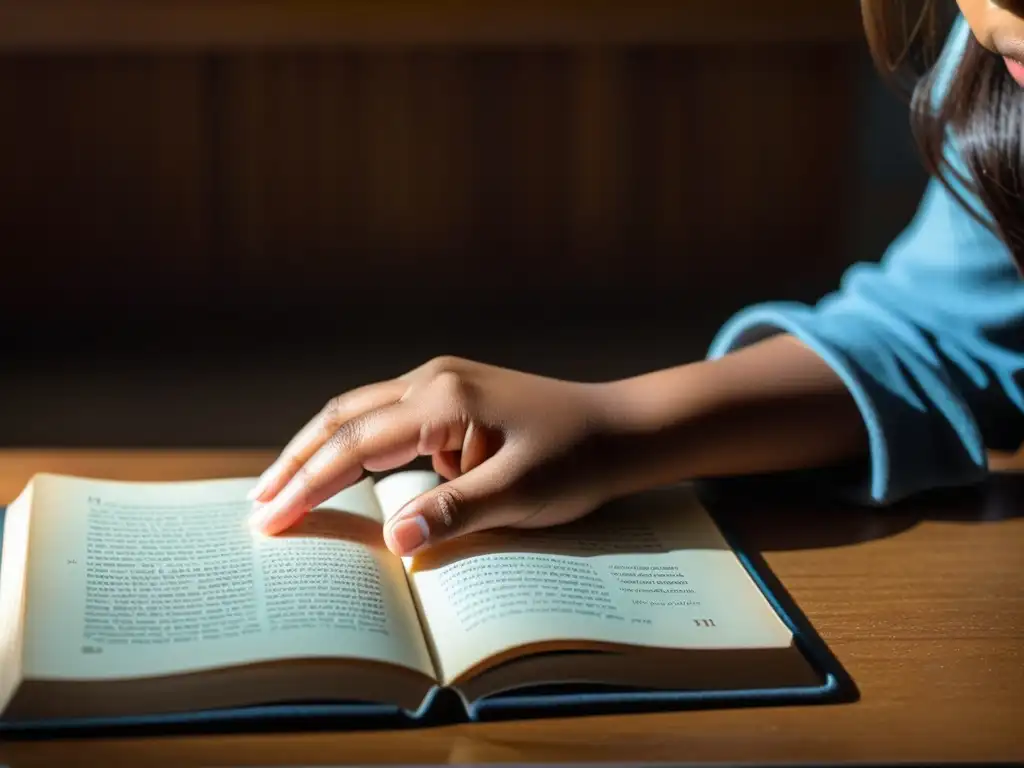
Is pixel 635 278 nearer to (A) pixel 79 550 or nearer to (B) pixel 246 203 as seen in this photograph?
(B) pixel 246 203

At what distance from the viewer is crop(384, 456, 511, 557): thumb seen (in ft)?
1.86

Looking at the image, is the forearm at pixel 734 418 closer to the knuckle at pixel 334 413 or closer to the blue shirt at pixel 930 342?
the blue shirt at pixel 930 342

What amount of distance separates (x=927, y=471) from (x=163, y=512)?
1.22ft

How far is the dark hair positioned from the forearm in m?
0.14

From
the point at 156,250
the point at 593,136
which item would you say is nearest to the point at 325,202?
the point at 156,250

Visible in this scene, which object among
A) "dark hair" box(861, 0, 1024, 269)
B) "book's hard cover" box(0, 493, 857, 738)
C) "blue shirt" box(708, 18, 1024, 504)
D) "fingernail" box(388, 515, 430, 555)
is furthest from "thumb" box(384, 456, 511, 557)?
"dark hair" box(861, 0, 1024, 269)

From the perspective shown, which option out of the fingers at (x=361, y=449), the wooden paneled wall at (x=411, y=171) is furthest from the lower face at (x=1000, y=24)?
the wooden paneled wall at (x=411, y=171)

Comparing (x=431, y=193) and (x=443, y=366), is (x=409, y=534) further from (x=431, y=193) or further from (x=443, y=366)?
(x=431, y=193)

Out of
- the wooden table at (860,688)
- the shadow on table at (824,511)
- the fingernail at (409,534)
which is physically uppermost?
the fingernail at (409,534)

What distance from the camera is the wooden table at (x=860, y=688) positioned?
44cm

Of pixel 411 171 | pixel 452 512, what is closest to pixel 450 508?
pixel 452 512

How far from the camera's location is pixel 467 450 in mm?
622

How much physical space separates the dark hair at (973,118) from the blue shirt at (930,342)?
1 centimetres

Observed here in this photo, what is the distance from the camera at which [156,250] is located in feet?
8.00
